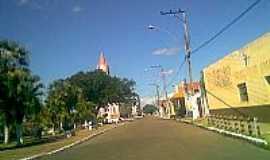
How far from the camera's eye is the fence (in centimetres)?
2492

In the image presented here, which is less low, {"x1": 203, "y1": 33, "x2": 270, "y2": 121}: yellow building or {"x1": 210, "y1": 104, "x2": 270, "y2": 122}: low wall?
{"x1": 203, "y1": 33, "x2": 270, "y2": 121}: yellow building

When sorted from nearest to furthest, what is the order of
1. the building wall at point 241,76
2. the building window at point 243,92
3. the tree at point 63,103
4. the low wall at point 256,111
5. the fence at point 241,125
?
the fence at point 241,125, the building wall at point 241,76, the low wall at point 256,111, the building window at point 243,92, the tree at point 63,103

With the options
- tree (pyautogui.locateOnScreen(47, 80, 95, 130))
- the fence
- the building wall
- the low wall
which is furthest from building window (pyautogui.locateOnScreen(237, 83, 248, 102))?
tree (pyautogui.locateOnScreen(47, 80, 95, 130))

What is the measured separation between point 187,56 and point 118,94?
7551 centimetres

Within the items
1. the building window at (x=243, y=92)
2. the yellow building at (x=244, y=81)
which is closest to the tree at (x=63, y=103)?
the yellow building at (x=244, y=81)

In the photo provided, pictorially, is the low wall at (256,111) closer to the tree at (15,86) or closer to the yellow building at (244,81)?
the yellow building at (244,81)

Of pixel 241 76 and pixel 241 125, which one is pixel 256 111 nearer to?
pixel 241 76

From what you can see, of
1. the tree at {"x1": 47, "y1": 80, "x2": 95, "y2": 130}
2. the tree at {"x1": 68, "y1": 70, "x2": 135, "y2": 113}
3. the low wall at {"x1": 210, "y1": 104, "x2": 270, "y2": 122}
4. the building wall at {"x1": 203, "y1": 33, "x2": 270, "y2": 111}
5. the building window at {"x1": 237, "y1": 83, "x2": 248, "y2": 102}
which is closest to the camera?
the building wall at {"x1": 203, "y1": 33, "x2": 270, "y2": 111}

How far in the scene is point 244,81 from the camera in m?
42.7

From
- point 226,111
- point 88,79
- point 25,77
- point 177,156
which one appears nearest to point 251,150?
point 177,156

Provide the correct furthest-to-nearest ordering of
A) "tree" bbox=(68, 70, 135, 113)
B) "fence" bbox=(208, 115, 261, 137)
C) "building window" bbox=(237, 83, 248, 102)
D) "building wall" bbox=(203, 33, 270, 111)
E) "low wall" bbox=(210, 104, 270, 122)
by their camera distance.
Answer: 1. "tree" bbox=(68, 70, 135, 113)
2. "building window" bbox=(237, 83, 248, 102)
3. "low wall" bbox=(210, 104, 270, 122)
4. "building wall" bbox=(203, 33, 270, 111)
5. "fence" bbox=(208, 115, 261, 137)

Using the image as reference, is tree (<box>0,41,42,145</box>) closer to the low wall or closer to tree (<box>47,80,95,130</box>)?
the low wall

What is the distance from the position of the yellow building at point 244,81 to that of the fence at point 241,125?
11.5 feet

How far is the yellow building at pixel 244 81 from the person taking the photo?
35963mm
